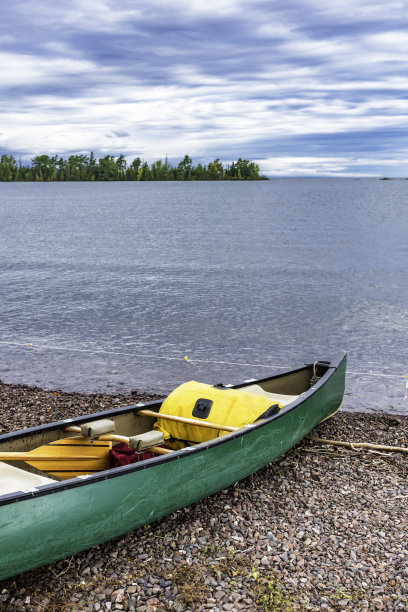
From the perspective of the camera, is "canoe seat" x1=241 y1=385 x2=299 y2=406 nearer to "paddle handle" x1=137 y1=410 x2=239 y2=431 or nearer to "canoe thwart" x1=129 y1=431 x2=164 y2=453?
"paddle handle" x1=137 y1=410 x2=239 y2=431

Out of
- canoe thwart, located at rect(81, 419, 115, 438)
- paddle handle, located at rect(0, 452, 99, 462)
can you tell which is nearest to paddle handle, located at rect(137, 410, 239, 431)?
canoe thwart, located at rect(81, 419, 115, 438)

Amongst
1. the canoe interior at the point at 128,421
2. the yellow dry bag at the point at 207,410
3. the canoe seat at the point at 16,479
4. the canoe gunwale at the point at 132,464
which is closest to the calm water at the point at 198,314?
the canoe interior at the point at 128,421

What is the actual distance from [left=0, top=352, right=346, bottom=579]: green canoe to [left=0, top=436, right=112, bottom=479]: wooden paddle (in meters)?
0.04

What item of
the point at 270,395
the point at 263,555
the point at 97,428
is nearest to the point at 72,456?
the point at 97,428

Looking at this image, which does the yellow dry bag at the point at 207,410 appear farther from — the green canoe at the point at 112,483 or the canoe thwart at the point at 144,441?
the canoe thwart at the point at 144,441

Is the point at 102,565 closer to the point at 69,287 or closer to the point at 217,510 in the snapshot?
the point at 217,510

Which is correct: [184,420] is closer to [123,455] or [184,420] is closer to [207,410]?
[207,410]

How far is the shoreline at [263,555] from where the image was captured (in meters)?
5.68

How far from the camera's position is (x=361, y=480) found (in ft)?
27.6

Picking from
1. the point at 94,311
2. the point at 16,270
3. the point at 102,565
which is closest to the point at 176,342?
the point at 94,311

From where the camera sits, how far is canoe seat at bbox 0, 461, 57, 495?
6.16 m

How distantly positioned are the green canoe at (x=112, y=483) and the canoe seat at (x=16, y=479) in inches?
0.4

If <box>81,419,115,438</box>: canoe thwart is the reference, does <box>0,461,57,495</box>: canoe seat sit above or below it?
below

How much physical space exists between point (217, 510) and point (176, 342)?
10357 millimetres
